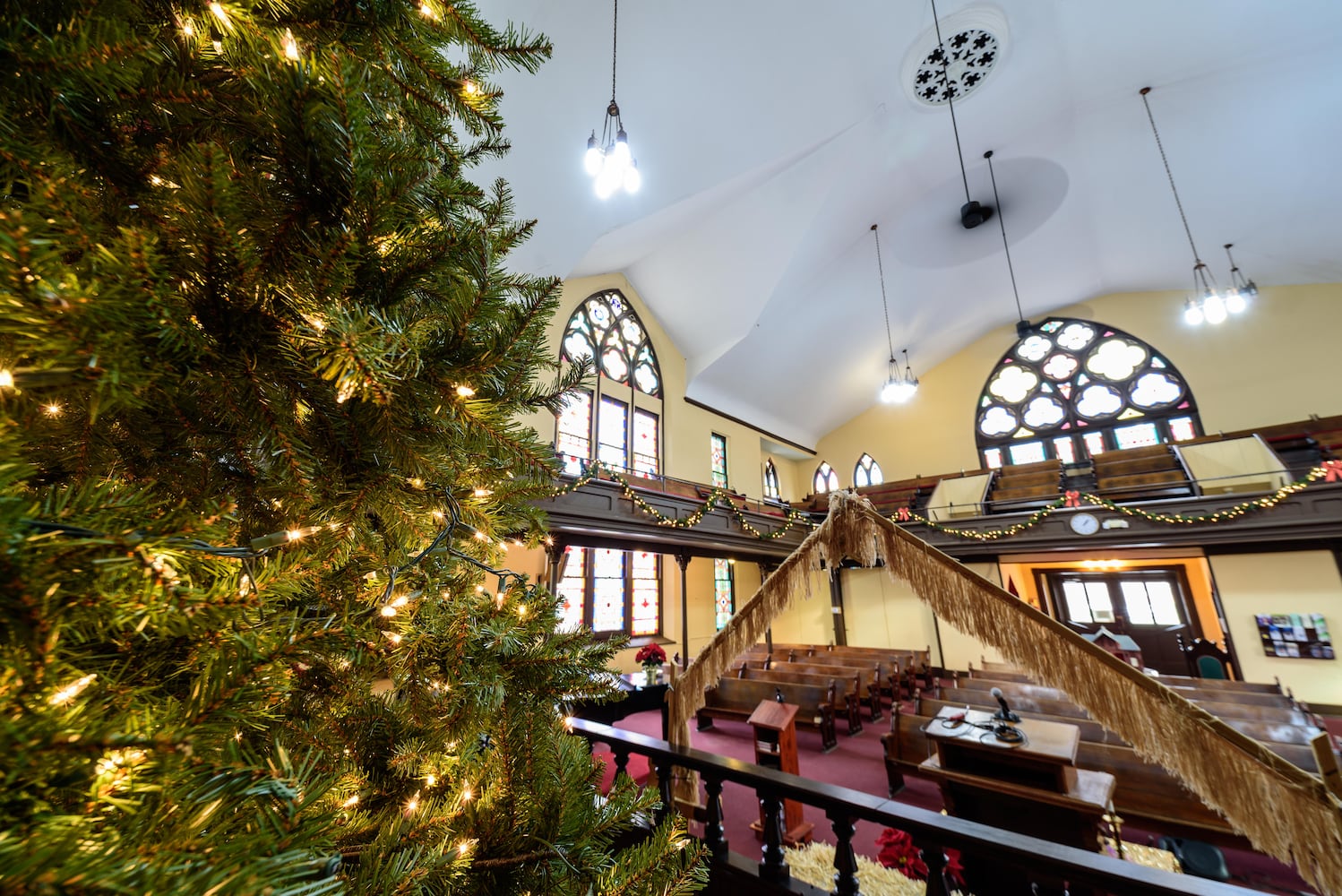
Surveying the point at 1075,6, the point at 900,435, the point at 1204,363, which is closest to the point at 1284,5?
the point at 1075,6

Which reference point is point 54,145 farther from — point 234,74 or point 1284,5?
Answer: point 1284,5

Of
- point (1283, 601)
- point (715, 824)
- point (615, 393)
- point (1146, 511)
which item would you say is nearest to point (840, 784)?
point (715, 824)

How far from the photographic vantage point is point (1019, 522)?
31.9ft

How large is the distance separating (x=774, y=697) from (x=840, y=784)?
1.20 m

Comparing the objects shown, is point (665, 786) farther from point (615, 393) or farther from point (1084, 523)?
point (1084, 523)

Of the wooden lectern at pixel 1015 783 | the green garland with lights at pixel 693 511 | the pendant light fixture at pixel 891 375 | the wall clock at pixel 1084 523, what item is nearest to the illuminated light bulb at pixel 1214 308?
the wall clock at pixel 1084 523

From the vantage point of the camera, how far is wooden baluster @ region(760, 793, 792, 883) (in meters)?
1.76

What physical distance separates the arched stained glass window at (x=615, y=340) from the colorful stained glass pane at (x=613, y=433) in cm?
62

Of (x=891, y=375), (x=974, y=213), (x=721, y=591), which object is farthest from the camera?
(x=891, y=375)

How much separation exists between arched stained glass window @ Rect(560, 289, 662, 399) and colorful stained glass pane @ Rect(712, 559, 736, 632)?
4452mm

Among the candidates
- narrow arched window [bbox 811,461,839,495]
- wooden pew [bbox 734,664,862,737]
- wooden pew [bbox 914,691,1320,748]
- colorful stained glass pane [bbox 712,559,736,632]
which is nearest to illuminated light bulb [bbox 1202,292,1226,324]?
wooden pew [bbox 914,691,1320,748]

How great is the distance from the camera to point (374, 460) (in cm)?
80

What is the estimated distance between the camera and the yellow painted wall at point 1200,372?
11031 mm

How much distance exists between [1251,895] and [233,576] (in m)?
2.03
